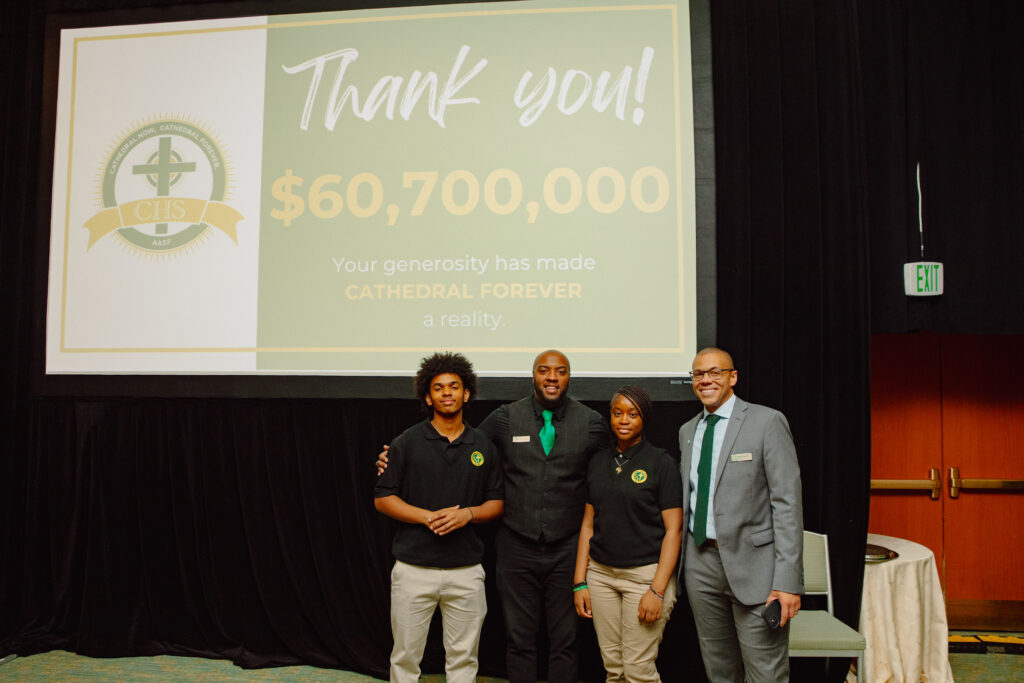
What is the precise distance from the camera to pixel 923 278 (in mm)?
3072

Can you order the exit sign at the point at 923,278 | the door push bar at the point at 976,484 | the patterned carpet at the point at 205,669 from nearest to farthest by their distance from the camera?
the exit sign at the point at 923,278, the patterned carpet at the point at 205,669, the door push bar at the point at 976,484

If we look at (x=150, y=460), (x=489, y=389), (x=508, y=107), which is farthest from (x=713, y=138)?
(x=150, y=460)

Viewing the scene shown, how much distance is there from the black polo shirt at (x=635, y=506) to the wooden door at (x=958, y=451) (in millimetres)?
2174

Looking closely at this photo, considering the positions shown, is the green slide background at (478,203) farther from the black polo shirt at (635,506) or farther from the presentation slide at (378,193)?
the black polo shirt at (635,506)

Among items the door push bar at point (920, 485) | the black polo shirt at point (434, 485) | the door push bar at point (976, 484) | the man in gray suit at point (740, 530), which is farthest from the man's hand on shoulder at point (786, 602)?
the door push bar at point (976, 484)

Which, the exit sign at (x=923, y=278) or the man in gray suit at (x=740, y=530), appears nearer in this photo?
the man in gray suit at (x=740, y=530)

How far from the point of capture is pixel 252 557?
343cm

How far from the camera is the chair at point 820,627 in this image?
2.59 m

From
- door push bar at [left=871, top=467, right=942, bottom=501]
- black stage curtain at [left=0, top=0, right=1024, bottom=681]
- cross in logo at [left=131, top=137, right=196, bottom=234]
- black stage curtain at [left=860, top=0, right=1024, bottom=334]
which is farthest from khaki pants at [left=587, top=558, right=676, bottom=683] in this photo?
cross in logo at [left=131, top=137, right=196, bottom=234]

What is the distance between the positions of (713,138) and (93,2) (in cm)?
339

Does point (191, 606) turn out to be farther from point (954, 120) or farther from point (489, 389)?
point (954, 120)

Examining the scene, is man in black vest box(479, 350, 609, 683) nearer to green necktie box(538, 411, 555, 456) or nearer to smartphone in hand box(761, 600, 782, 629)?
green necktie box(538, 411, 555, 456)

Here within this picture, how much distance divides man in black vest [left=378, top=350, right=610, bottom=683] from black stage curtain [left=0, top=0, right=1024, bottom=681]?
598 mm

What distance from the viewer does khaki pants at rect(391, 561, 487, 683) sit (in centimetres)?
252
